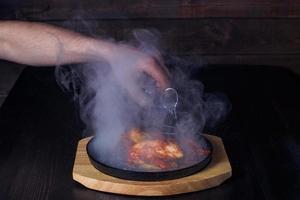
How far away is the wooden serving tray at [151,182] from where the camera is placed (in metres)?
1.51

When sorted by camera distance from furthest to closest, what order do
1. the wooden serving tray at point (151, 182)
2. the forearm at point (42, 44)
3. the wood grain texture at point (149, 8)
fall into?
1. the wood grain texture at point (149, 8)
2. the forearm at point (42, 44)
3. the wooden serving tray at point (151, 182)

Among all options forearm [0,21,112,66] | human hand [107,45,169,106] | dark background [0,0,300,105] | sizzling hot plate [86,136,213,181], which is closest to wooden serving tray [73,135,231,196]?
sizzling hot plate [86,136,213,181]

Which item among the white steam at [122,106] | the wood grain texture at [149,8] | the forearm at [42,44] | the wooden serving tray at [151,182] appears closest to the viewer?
the wooden serving tray at [151,182]

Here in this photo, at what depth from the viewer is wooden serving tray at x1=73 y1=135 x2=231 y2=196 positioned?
1.51m

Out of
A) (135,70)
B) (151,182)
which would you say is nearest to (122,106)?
(135,70)

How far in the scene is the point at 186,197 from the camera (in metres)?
1.53

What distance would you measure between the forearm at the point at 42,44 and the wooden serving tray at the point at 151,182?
66cm

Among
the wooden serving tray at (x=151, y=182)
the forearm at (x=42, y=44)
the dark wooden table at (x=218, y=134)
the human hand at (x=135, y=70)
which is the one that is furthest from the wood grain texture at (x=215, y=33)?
the wooden serving tray at (x=151, y=182)

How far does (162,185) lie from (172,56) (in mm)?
1480

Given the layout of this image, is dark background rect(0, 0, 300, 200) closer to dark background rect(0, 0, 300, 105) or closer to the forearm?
dark background rect(0, 0, 300, 105)

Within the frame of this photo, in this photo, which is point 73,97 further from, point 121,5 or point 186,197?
point 186,197

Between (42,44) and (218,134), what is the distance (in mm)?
891

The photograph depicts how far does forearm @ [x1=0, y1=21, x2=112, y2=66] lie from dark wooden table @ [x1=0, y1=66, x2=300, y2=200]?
6.2 inches

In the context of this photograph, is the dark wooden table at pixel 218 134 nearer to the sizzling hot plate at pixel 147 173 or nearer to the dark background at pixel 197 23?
the sizzling hot plate at pixel 147 173
